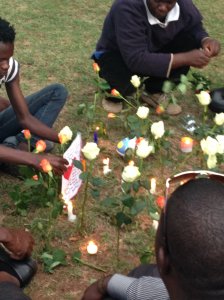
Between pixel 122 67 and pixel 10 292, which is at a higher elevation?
pixel 10 292

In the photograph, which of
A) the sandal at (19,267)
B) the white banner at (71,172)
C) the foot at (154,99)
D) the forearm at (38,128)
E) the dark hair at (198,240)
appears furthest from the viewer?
the foot at (154,99)

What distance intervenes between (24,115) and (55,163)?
580mm

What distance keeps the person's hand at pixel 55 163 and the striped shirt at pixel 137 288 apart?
67 cm

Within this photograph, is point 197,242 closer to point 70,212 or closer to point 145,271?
point 145,271

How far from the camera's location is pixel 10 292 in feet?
5.95

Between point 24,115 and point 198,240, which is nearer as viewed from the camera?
point 198,240

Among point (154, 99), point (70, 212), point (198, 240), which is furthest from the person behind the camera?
point (154, 99)

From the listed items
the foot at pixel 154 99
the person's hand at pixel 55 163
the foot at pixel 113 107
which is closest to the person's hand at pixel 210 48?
the foot at pixel 154 99

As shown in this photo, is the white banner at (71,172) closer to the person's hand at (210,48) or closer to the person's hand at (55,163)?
the person's hand at (55,163)

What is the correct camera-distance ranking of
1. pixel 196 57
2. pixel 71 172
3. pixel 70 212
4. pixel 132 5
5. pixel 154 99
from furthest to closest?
pixel 154 99, pixel 196 57, pixel 132 5, pixel 70 212, pixel 71 172

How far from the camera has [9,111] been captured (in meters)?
3.00

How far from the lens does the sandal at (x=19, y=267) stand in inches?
89.8

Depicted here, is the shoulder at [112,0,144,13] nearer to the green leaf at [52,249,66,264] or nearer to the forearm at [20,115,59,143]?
the forearm at [20,115,59,143]

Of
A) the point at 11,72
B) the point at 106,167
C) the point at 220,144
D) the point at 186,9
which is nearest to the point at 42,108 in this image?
the point at 11,72
